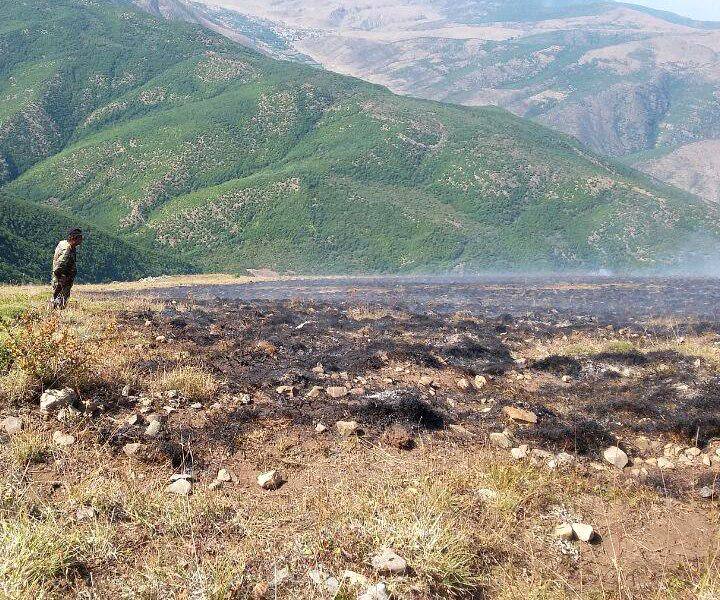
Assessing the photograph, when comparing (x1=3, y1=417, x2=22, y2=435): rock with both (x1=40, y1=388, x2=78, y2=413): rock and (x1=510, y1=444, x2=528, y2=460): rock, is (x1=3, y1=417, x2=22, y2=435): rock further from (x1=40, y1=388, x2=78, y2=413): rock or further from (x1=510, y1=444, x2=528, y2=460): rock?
(x1=510, y1=444, x2=528, y2=460): rock

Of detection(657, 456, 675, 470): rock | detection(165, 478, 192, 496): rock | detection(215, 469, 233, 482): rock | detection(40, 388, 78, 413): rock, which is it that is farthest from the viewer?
detection(657, 456, 675, 470): rock

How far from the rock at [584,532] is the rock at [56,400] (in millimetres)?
6024

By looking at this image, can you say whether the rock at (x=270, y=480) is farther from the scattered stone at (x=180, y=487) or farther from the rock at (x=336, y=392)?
the rock at (x=336, y=392)

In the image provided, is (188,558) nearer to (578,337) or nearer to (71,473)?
(71,473)

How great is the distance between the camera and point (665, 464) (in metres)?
7.57

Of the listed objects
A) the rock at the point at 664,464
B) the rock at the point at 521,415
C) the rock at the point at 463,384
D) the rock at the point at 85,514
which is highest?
the rock at the point at 85,514

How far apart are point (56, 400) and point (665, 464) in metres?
7.91

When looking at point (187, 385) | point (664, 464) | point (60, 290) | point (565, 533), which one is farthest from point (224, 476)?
point (60, 290)

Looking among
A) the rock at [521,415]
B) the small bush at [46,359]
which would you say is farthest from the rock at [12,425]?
the rock at [521,415]

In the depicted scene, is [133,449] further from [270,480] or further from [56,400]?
[270,480]

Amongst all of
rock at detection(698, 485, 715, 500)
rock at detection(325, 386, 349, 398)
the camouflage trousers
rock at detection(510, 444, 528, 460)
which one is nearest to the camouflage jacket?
the camouflage trousers

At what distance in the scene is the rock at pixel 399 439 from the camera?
734 cm

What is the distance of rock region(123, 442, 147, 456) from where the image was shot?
6359 mm

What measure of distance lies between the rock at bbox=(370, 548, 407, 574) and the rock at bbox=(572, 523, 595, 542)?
188cm
